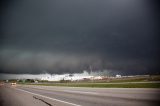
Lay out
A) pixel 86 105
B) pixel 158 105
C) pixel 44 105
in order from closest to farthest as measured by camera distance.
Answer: pixel 158 105 < pixel 86 105 < pixel 44 105

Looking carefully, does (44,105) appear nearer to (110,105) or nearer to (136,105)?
(110,105)

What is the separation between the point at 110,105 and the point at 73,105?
105 inches

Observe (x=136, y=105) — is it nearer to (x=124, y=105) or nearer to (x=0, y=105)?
(x=124, y=105)

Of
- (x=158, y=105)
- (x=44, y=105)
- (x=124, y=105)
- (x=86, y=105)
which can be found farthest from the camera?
(x=44, y=105)

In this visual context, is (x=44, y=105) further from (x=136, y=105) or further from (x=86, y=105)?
(x=136, y=105)

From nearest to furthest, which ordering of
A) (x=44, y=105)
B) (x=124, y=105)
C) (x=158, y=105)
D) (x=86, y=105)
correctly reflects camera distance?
(x=158, y=105) < (x=124, y=105) < (x=86, y=105) < (x=44, y=105)

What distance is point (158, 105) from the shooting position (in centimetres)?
1329

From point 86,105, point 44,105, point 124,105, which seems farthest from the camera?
point 44,105

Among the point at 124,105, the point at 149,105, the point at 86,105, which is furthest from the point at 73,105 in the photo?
the point at 149,105

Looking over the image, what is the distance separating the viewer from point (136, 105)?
46.4ft

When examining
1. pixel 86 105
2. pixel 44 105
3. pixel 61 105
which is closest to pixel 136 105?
pixel 86 105

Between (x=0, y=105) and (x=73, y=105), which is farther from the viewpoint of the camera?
(x=0, y=105)

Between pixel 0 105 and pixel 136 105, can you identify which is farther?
pixel 0 105

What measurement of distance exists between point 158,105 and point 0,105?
38.6ft
